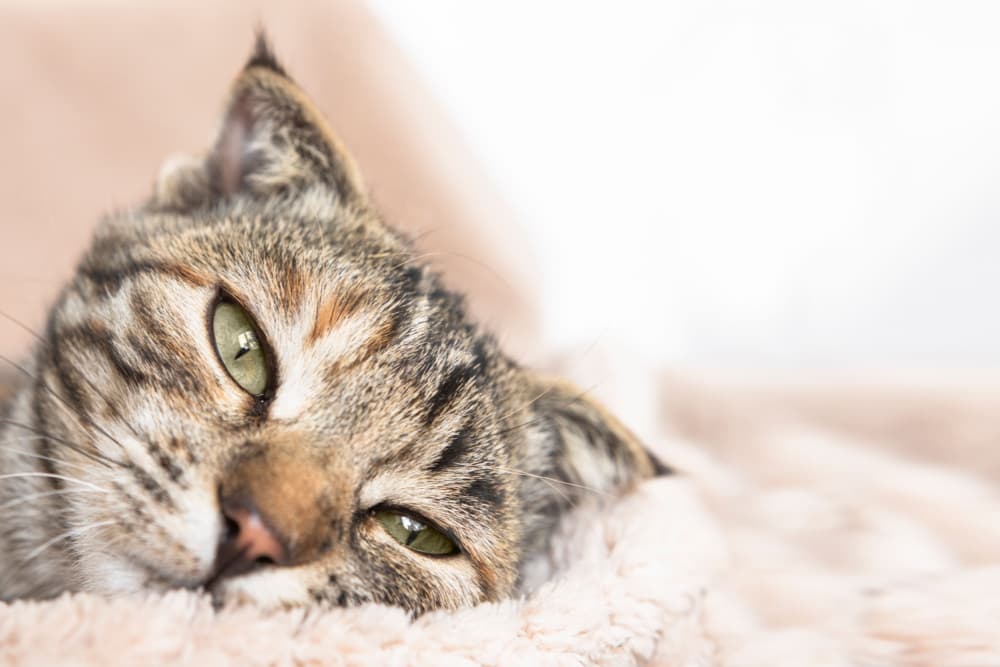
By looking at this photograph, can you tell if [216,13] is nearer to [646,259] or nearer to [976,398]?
[646,259]

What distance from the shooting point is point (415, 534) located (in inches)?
29.2

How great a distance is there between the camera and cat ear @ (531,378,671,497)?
857mm

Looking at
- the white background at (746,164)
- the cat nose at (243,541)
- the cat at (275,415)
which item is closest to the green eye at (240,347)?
the cat at (275,415)

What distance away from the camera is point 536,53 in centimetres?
179

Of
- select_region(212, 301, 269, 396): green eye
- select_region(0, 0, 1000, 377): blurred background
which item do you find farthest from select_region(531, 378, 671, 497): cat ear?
select_region(0, 0, 1000, 377): blurred background

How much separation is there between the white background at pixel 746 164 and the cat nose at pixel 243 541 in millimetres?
1095

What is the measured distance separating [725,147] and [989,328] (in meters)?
0.74

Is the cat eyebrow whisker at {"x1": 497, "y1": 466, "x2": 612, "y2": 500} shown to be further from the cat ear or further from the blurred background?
the blurred background

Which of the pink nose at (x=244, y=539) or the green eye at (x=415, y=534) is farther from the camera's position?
the green eye at (x=415, y=534)

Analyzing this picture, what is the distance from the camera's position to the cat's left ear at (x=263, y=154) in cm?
84

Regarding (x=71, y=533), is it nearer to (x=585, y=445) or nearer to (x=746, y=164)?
(x=585, y=445)

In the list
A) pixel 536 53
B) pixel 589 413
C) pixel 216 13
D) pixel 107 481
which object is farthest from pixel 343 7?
pixel 107 481

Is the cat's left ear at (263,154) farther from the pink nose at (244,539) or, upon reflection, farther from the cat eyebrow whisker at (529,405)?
the pink nose at (244,539)

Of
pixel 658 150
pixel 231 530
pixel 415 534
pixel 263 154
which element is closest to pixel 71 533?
pixel 231 530
